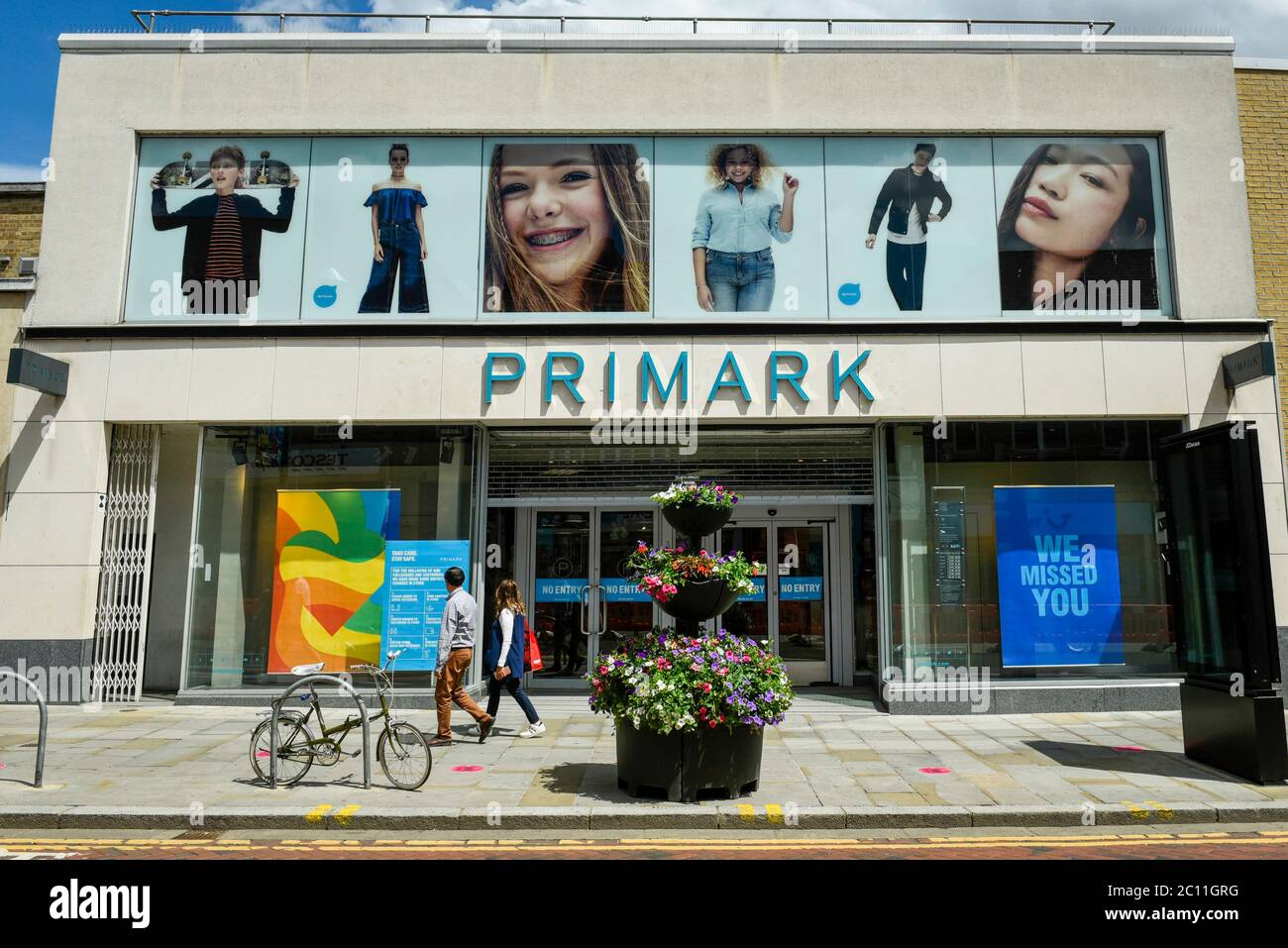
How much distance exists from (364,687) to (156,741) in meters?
2.80

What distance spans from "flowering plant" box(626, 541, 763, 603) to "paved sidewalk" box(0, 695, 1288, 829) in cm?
175

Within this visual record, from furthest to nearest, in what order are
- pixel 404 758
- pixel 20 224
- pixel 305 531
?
pixel 20 224
pixel 305 531
pixel 404 758

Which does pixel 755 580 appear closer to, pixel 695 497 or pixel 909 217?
pixel 909 217

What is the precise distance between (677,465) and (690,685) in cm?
607

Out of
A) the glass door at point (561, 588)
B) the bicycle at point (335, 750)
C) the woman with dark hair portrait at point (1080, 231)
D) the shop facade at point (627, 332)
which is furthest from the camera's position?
the glass door at point (561, 588)

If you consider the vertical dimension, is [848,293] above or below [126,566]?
above

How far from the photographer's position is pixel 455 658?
9.10 metres

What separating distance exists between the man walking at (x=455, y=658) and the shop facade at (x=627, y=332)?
2802 millimetres

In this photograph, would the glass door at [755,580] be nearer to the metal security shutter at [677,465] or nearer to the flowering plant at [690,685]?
the metal security shutter at [677,465]

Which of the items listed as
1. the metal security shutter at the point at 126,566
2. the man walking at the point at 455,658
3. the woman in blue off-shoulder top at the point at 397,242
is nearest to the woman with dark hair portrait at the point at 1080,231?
the woman in blue off-shoulder top at the point at 397,242

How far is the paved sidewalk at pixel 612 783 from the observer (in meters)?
6.70

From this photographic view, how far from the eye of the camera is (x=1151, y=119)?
40.5ft

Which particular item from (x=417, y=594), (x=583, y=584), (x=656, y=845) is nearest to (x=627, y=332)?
(x=583, y=584)

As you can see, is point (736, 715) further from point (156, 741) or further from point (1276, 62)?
point (1276, 62)
